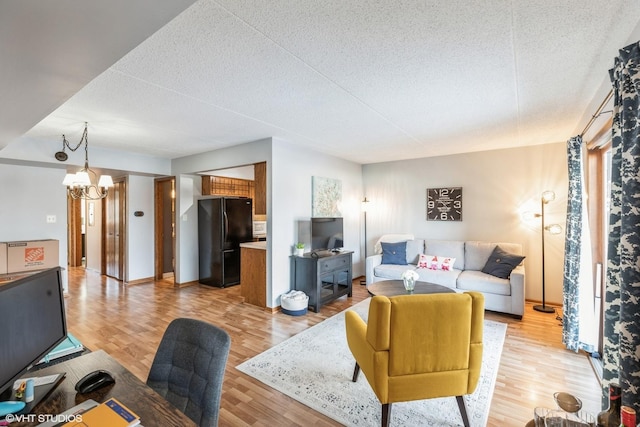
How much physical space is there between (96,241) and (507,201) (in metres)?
8.54

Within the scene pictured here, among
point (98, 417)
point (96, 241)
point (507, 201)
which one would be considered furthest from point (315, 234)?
point (96, 241)

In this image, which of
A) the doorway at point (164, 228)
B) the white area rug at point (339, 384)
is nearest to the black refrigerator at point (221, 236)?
the doorway at point (164, 228)

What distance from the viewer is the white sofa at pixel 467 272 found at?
3744mm

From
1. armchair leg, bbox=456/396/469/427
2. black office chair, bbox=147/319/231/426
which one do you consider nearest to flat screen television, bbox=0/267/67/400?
black office chair, bbox=147/319/231/426

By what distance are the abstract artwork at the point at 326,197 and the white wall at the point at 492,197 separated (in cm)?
114

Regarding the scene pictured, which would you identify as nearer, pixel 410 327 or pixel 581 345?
pixel 410 327

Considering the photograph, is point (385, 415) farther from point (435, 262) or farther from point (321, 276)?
point (435, 262)

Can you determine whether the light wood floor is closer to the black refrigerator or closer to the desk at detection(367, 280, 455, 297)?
the black refrigerator

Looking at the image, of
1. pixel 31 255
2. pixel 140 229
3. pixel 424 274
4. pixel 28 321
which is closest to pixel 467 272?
pixel 424 274

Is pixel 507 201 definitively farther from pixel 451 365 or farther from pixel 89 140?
pixel 89 140

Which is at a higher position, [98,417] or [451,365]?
[98,417]

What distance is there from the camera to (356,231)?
5.98m

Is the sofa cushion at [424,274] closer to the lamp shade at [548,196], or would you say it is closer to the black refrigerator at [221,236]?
the lamp shade at [548,196]

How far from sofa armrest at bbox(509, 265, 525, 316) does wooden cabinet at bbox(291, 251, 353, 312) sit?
7.48 ft
